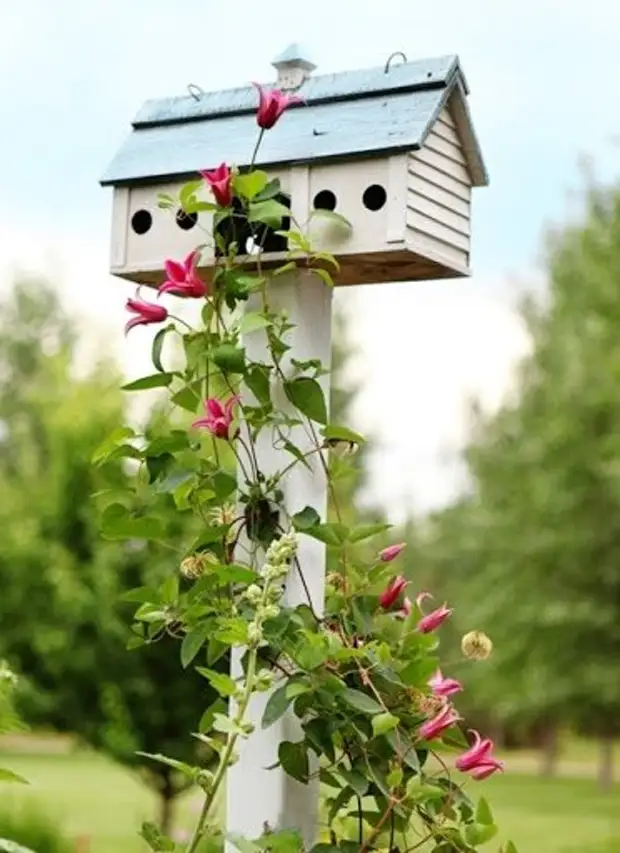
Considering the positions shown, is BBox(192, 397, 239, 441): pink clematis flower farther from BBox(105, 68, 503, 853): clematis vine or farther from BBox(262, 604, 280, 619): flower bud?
BBox(262, 604, 280, 619): flower bud

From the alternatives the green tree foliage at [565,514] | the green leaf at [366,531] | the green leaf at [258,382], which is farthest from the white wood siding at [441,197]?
the green tree foliage at [565,514]

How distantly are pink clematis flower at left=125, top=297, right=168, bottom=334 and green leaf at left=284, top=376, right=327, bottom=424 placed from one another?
16cm

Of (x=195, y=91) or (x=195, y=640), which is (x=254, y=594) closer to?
(x=195, y=640)

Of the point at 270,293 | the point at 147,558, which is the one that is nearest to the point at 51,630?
the point at 147,558

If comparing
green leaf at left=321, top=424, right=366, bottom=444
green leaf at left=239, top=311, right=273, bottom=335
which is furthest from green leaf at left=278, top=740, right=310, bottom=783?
green leaf at left=239, top=311, right=273, bottom=335

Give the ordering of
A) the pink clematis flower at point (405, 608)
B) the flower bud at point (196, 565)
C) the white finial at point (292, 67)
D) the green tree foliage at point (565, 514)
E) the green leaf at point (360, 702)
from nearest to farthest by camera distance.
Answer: the green leaf at point (360, 702)
the flower bud at point (196, 565)
the pink clematis flower at point (405, 608)
the white finial at point (292, 67)
the green tree foliage at point (565, 514)

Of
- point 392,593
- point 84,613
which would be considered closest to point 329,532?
point 392,593

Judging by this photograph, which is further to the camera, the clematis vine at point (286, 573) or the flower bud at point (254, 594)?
the clematis vine at point (286, 573)

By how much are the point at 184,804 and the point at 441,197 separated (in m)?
11.4

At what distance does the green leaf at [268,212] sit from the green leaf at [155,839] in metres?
0.66

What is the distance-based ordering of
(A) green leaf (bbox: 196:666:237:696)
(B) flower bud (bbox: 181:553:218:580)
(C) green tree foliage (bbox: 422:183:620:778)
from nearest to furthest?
(A) green leaf (bbox: 196:666:237:696) < (B) flower bud (bbox: 181:553:218:580) < (C) green tree foliage (bbox: 422:183:620:778)

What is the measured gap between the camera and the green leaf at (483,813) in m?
1.63

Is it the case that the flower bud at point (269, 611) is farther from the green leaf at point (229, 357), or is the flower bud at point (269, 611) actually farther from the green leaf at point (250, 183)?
the green leaf at point (250, 183)

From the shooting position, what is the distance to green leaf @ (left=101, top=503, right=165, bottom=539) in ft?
5.59
